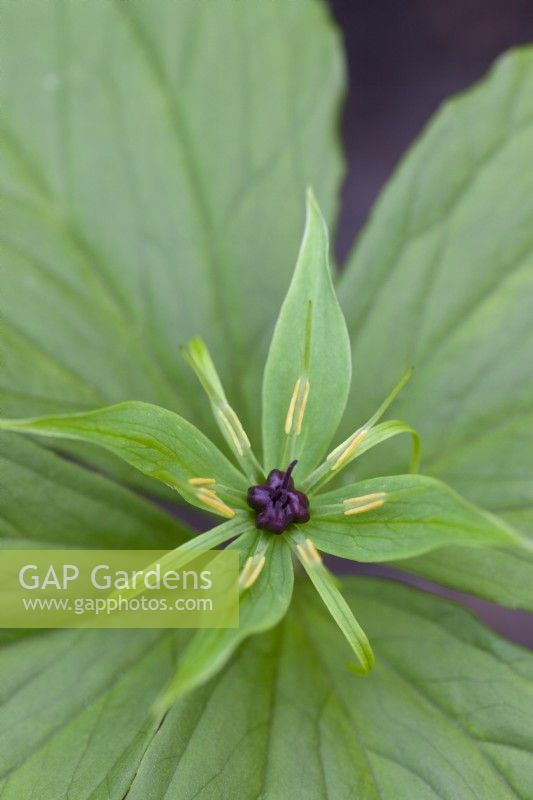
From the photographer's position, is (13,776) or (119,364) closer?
(13,776)

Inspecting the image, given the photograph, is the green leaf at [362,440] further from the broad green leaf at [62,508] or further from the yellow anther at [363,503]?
the broad green leaf at [62,508]

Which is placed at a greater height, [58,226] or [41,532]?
Result: [58,226]

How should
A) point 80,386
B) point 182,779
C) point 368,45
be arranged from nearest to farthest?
point 182,779 → point 80,386 → point 368,45

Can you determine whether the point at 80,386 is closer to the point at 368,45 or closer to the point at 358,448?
the point at 358,448

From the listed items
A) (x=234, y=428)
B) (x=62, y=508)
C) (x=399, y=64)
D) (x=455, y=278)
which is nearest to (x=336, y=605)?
(x=234, y=428)

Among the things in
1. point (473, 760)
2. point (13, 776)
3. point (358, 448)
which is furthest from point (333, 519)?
point (13, 776)

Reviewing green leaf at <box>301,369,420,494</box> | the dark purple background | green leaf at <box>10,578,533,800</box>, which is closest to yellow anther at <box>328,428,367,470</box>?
green leaf at <box>301,369,420,494</box>

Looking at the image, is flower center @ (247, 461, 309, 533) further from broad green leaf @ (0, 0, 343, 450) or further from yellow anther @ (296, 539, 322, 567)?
broad green leaf @ (0, 0, 343, 450)

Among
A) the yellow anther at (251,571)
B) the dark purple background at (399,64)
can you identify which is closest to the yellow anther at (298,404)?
the yellow anther at (251,571)
